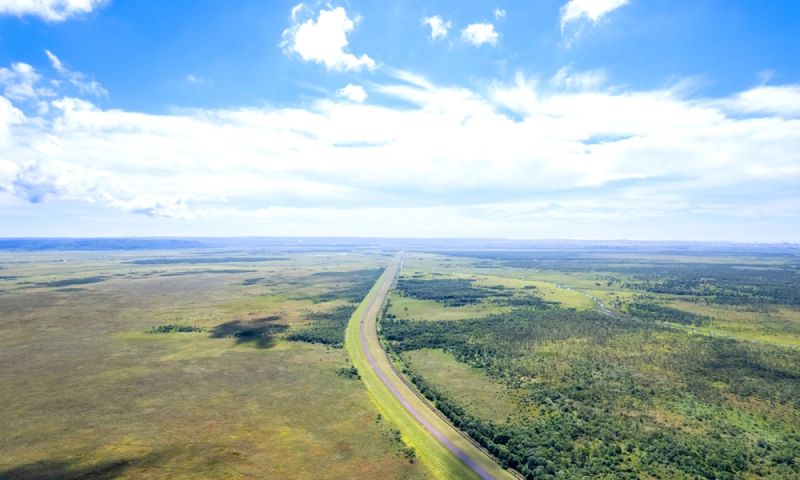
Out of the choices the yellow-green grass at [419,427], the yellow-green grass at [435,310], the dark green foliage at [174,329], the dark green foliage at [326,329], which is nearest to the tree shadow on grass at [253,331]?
the dark green foliage at [174,329]

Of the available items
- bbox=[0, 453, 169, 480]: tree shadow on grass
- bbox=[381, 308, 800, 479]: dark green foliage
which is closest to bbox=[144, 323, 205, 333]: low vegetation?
bbox=[381, 308, 800, 479]: dark green foliage

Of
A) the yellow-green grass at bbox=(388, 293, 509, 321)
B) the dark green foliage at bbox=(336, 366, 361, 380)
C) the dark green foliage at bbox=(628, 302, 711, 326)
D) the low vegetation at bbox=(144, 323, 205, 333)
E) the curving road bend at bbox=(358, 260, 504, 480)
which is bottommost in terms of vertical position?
the low vegetation at bbox=(144, 323, 205, 333)

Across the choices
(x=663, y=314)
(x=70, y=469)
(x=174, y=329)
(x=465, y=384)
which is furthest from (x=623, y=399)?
(x=174, y=329)

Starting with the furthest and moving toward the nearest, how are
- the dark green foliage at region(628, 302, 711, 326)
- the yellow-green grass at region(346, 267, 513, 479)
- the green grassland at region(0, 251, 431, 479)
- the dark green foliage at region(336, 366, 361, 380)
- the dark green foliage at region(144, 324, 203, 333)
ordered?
the dark green foliage at region(628, 302, 711, 326) → the dark green foliage at region(144, 324, 203, 333) → the dark green foliage at region(336, 366, 361, 380) → the green grassland at region(0, 251, 431, 479) → the yellow-green grass at region(346, 267, 513, 479)

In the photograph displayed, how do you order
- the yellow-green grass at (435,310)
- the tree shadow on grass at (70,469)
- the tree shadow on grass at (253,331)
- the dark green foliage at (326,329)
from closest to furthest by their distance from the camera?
the tree shadow on grass at (70,469)
the dark green foliage at (326,329)
the tree shadow on grass at (253,331)
the yellow-green grass at (435,310)

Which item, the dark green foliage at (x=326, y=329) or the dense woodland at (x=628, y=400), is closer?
the dense woodland at (x=628, y=400)

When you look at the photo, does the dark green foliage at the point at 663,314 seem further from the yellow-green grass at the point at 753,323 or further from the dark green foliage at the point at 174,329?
the dark green foliage at the point at 174,329

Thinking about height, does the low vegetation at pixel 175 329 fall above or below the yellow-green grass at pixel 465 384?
below

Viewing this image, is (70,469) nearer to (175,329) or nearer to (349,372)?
(349,372)

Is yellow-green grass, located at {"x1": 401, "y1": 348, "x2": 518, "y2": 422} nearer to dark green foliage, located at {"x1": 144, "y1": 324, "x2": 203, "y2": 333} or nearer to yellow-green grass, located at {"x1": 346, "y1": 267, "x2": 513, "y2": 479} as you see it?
yellow-green grass, located at {"x1": 346, "y1": 267, "x2": 513, "y2": 479}
